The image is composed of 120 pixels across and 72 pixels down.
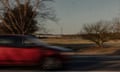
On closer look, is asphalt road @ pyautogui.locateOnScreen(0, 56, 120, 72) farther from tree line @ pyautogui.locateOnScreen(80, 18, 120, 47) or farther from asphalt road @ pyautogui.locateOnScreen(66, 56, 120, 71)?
tree line @ pyautogui.locateOnScreen(80, 18, 120, 47)

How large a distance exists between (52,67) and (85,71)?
1.43 m

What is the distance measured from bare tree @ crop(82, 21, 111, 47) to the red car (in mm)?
31482

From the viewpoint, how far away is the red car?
16.4m

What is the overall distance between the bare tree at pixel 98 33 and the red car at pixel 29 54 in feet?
103

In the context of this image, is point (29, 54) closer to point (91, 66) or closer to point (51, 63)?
point (51, 63)

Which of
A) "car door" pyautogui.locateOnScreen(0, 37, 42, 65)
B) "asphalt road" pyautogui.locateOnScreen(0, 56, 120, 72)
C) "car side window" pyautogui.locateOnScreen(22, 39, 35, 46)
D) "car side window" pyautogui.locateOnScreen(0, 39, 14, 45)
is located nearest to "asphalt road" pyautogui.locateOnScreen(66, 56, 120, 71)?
"asphalt road" pyautogui.locateOnScreen(0, 56, 120, 72)

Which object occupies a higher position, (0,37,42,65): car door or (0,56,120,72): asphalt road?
(0,37,42,65): car door

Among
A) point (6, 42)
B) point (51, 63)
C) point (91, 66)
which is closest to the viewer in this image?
point (51, 63)

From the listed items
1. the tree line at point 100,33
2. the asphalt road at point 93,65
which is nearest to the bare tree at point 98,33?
the tree line at point 100,33

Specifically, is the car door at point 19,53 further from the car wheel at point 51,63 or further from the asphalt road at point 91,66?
the asphalt road at point 91,66

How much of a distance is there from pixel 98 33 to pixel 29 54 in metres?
32.6

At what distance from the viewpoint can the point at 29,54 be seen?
649 inches

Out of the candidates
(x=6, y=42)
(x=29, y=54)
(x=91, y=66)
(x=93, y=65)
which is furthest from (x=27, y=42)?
(x=93, y=65)

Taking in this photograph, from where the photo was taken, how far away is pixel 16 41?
16.8 meters
